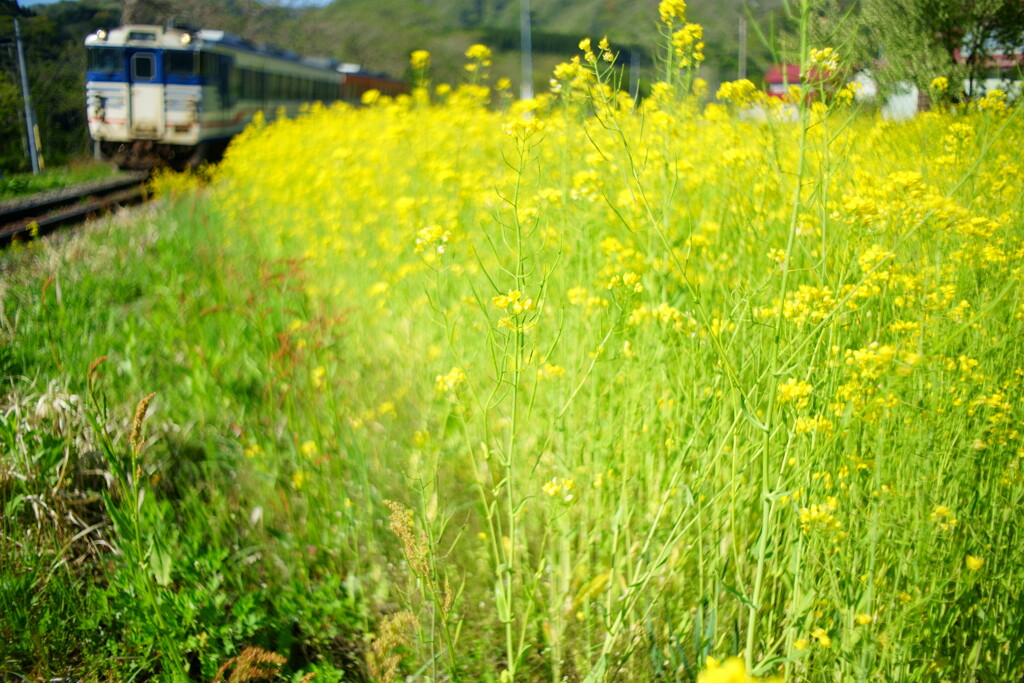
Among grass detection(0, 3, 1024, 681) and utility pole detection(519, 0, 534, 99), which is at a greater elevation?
utility pole detection(519, 0, 534, 99)

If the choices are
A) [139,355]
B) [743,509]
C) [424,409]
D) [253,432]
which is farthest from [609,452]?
[139,355]

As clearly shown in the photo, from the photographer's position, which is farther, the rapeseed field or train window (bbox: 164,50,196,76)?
train window (bbox: 164,50,196,76)

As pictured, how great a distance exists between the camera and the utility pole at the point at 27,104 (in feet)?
8.46

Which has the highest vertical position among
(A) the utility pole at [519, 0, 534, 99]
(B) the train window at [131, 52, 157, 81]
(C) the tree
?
(A) the utility pole at [519, 0, 534, 99]

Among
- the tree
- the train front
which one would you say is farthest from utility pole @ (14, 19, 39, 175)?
the train front

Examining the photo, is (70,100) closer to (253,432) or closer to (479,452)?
(253,432)

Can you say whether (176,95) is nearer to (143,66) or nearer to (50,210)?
(143,66)

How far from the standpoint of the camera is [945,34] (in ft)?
6.96

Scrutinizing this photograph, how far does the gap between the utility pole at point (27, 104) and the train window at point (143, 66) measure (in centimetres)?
709

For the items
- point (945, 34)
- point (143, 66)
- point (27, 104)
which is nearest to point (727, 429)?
point (945, 34)

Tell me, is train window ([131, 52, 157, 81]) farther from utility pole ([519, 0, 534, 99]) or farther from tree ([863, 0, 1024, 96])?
tree ([863, 0, 1024, 96])

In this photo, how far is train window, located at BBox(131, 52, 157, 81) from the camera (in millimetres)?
9172

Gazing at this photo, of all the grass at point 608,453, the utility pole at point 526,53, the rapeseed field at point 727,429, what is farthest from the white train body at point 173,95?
the rapeseed field at point 727,429

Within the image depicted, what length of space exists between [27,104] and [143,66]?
7.83 metres
